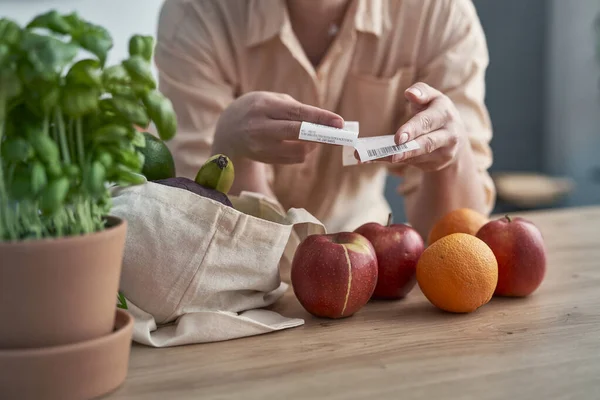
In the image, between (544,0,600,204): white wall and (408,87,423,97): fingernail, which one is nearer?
(408,87,423,97): fingernail

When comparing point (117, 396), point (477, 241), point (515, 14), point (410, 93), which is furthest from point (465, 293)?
point (515, 14)

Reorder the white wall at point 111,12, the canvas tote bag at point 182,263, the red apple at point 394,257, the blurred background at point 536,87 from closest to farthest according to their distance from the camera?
the canvas tote bag at point 182,263, the red apple at point 394,257, the white wall at point 111,12, the blurred background at point 536,87

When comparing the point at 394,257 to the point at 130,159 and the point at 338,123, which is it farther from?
the point at 130,159

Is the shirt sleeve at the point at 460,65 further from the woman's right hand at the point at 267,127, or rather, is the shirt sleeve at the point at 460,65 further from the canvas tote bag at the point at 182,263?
the canvas tote bag at the point at 182,263

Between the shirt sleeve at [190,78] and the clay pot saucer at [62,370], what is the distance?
0.76m

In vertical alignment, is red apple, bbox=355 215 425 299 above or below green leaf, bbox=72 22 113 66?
below

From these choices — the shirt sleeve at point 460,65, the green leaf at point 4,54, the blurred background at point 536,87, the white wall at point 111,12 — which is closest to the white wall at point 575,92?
the blurred background at point 536,87

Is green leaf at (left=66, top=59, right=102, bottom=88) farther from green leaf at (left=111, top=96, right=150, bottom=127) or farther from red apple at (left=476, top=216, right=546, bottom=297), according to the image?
red apple at (left=476, top=216, right=546, bottom=297)

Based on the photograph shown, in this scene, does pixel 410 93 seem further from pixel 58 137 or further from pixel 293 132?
pixel 58 137

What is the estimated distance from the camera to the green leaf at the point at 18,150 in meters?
0.53

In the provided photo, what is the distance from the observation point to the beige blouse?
4.36 feet

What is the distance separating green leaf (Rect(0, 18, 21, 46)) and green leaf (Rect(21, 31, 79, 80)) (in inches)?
0.5

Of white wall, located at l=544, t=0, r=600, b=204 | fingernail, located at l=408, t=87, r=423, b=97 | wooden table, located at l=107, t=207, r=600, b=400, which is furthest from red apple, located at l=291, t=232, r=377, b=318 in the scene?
white wall, located at l=544, t=0, r=600, b=204

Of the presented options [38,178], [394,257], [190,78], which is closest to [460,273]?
[394,257]
